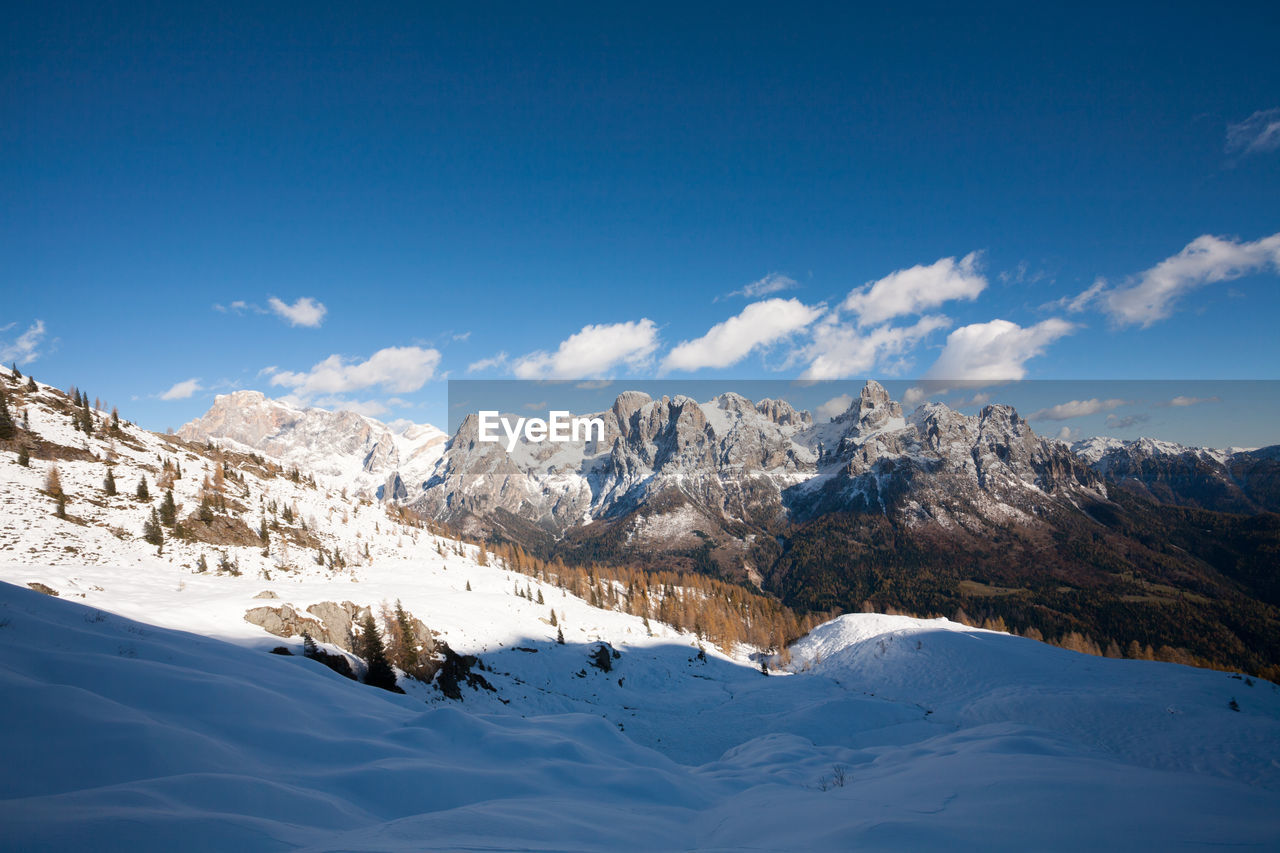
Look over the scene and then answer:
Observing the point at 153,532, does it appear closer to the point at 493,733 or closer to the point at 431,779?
the point at 493,733

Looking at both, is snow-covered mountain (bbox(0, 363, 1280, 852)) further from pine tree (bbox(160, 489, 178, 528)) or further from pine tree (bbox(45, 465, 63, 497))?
pine tree (bbox(160, 489, 178, 528))

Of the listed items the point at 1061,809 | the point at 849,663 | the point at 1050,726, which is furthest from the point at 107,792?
the point at 849,663

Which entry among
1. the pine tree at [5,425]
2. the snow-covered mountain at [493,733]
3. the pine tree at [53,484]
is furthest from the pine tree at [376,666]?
the pine tree at [5,425]

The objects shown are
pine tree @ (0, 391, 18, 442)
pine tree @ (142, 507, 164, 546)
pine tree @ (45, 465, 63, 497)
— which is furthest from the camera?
pine tree @ (0, 391, 18, 442)

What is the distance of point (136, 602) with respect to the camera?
2508 centimetres

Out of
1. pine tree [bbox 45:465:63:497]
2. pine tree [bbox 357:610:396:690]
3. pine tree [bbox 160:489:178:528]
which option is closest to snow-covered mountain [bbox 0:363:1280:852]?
pine tree [bbox 45:465:63:497]

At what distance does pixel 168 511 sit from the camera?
47.4 m

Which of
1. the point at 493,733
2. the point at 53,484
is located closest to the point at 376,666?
the point at 493,733

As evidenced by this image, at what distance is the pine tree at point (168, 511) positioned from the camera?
46.8m

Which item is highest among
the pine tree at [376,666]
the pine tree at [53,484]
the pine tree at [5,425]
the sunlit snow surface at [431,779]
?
the pine tree at [5,425]

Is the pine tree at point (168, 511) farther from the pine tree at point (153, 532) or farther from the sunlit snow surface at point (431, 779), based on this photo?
the sunlit snow surface at point (431, 779)

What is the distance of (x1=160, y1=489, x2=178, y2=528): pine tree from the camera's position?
46.8 metres

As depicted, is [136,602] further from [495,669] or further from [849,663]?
[849,663]

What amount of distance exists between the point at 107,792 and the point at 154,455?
85.7 m
